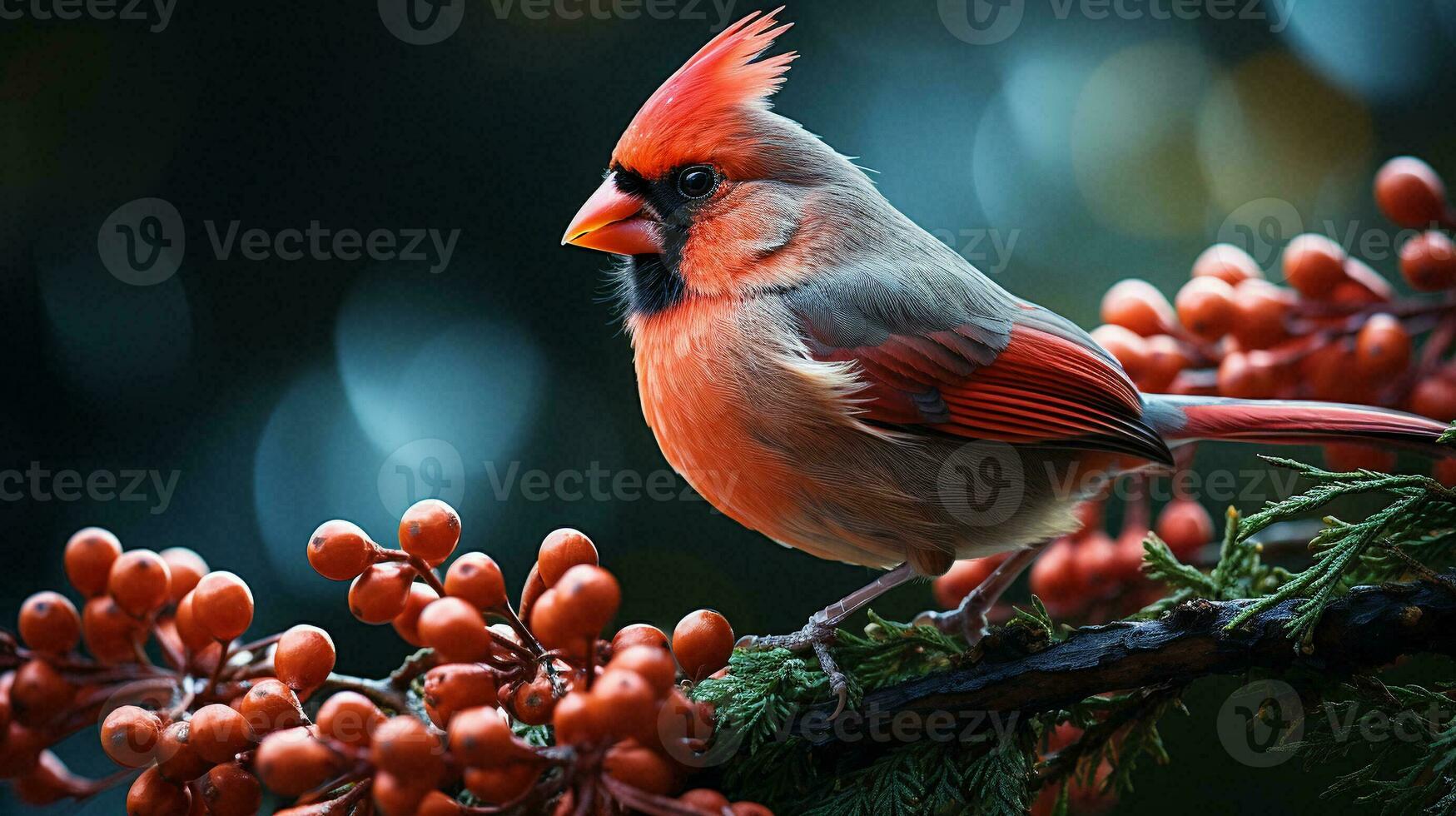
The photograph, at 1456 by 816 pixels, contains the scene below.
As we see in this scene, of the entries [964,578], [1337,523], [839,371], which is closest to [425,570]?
[839,371]

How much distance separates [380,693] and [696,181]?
96cm

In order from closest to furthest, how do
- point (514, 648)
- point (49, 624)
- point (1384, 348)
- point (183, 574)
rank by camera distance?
point (514, 648), point (49, 624), point (183, 574), point (1384, 348)

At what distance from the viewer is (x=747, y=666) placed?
1.25 meters

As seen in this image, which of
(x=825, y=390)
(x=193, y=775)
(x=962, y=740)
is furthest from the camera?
(x=825, y=390)

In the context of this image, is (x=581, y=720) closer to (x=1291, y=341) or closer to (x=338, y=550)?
(x=338, y=550)

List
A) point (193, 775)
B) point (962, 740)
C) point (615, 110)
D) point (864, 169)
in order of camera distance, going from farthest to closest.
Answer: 1. point (615, 110)
2. point (864, 169)
3. point (962, 740)
4. point (193, 775)

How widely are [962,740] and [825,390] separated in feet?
1.86

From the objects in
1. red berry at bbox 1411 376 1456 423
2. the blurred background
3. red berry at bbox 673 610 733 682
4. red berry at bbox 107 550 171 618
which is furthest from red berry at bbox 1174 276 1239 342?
red berry at bbox 107 550 171 618

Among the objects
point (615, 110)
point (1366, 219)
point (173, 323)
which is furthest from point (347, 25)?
point (1366, 219)

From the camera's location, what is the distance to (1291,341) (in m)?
1.88

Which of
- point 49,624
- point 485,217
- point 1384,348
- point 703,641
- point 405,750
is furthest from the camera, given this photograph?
point 485,217

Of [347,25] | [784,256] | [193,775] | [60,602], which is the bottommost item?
[193,775]

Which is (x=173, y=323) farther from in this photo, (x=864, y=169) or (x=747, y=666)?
(x=747, y=666)

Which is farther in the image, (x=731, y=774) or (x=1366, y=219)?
(x=1366, y=219)
